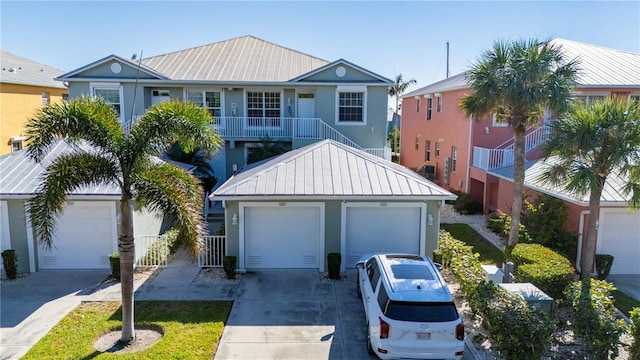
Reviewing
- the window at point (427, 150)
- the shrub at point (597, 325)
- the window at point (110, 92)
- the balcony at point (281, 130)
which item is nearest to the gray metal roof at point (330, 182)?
the shrub at point (597, 325)

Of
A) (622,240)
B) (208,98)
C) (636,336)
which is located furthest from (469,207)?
(208,98)

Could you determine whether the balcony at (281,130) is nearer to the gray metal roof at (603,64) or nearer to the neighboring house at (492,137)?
the neighboring house at (492,137)

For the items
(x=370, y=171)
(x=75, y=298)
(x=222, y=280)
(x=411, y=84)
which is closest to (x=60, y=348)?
(x=75, y=298)

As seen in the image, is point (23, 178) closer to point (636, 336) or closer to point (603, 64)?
point (636, 336)

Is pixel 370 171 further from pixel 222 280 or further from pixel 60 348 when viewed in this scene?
pixel 60 348

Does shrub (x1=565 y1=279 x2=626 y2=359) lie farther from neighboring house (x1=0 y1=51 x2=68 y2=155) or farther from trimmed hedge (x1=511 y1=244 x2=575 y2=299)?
neighboring house (x1=0 y1=51 x2=68 y2=155)

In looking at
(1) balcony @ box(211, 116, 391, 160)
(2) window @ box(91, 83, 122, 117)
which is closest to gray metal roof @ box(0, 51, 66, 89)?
(2) window @ box(91, 83, 122, 117)
